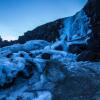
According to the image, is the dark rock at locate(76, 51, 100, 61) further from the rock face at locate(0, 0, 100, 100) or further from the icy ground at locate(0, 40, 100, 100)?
the icy ground at locate(0, 40, 100, 100)

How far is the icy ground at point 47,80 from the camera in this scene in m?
14.3

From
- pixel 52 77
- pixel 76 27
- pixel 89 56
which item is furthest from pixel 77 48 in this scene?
pixel 52 77

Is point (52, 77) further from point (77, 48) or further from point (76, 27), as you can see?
point (76, 27)

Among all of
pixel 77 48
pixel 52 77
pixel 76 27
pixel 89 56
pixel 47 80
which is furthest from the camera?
pixel 76 27

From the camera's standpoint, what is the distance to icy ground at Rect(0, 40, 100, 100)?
46.9ft

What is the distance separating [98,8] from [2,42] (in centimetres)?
1990

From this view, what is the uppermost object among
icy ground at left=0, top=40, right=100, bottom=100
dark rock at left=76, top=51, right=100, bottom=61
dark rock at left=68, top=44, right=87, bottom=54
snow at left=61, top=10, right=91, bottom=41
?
snow at left=61, top=10, right=91, bottom=41

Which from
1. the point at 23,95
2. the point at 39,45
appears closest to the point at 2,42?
the point at 39,45

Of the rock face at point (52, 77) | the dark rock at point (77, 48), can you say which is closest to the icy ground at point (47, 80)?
the rock face at point (52, 77)

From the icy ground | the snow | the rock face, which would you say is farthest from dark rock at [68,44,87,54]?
the icy ground

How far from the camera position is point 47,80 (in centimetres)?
1609

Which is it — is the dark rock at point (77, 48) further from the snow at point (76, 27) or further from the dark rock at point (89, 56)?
the dark rock at point (89, 56)

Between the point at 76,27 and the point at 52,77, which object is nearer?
the point at 52,77

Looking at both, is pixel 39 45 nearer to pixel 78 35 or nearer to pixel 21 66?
pixel 78 35
